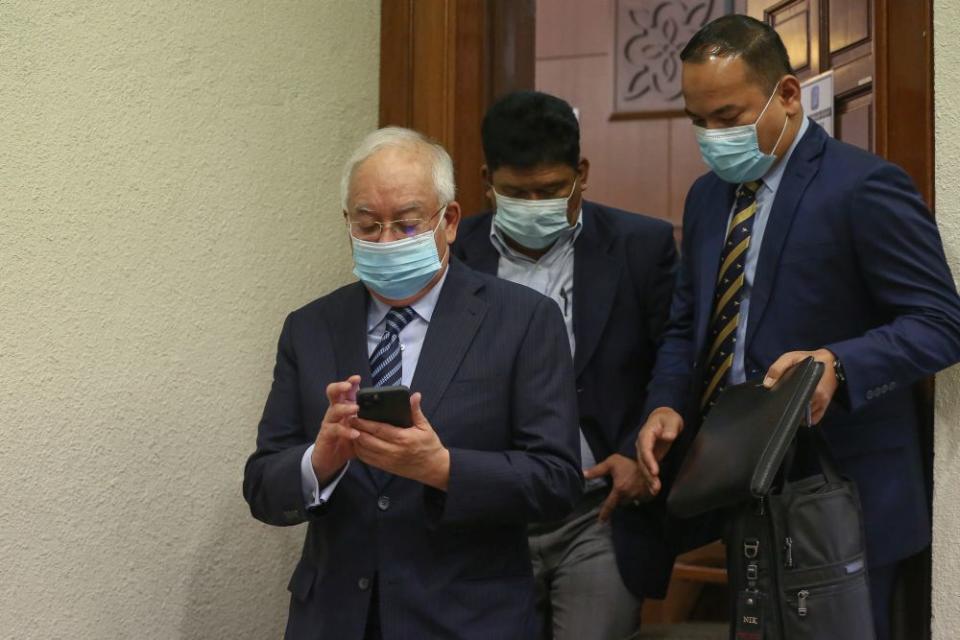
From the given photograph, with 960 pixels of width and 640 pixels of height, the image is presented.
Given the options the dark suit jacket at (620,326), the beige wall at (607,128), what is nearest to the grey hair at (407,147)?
the dark suit jacket at (620,326)

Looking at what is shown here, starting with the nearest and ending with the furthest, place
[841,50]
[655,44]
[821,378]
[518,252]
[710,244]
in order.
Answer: [821,378] → [710,244] → [518,252] → [841,50] → [655,44]

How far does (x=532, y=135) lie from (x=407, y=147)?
1.51 feet

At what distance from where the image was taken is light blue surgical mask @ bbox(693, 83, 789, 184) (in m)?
2.09

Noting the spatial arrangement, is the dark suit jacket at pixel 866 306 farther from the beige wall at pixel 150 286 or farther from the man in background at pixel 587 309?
the beige wall at pixel 150 286

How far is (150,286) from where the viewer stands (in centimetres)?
226

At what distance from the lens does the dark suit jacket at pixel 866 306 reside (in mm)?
1882

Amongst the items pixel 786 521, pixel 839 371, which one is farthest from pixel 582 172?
pixel 786 521

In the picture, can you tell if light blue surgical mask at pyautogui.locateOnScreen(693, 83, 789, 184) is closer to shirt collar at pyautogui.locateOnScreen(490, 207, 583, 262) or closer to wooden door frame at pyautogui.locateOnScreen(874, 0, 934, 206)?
wooden door frame at pyautogui.locateOnScreen(874, 0, 934, 206)

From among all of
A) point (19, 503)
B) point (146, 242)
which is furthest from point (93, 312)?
point (19, 503)

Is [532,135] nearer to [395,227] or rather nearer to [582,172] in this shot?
[582,172]

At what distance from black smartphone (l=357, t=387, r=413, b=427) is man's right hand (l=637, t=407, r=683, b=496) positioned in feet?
1.89

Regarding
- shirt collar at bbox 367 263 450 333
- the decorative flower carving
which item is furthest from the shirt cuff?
the decorative flower carving

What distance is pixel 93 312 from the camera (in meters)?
2.12

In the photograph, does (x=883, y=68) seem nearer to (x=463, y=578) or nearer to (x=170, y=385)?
(x=463, y=578)
